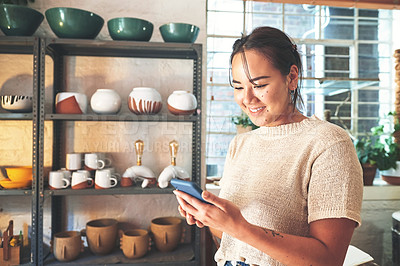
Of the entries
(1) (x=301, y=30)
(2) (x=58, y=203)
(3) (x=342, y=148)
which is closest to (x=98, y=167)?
(2) (x=58, y=203)

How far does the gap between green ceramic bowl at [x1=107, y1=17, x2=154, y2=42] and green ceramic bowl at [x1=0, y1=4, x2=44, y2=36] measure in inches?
16.3

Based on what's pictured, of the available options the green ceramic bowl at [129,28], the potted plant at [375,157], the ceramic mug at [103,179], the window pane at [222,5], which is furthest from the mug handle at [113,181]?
the potted plant at [375,157]

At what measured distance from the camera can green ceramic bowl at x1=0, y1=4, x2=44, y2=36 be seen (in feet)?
5.17

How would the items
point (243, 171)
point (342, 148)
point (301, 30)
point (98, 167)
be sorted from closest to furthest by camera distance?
point (342, 148) < point (243, 171) < point (98, 167) < point (301, 30)

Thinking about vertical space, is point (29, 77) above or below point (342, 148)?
above

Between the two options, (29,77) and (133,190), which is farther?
(29,77)

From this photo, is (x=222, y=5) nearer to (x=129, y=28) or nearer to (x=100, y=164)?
(x=129, y=28)

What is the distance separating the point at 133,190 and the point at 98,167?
0.94ft

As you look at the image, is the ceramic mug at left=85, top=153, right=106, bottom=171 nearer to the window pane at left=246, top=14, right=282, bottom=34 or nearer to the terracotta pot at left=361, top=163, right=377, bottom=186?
the window pane at left=246, top=14, right=282, bottom=34

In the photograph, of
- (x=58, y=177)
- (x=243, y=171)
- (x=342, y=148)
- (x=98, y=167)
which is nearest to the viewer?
(x=342, y=148)

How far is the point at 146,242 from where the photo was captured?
5.56ft

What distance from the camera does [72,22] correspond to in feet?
5.24

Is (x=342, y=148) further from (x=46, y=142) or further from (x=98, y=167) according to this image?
(x=46, y=142)

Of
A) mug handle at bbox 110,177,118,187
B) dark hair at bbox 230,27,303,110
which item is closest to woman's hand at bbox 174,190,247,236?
dark hair at bbox 230,27,303,110
